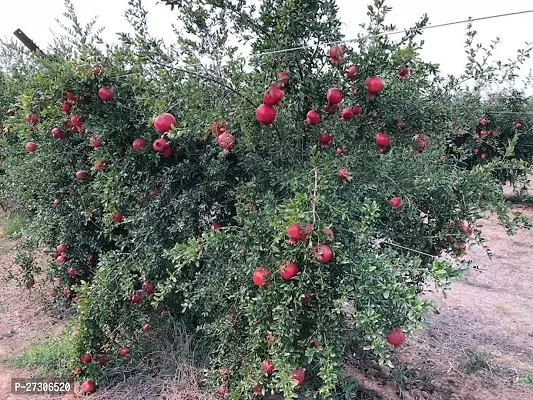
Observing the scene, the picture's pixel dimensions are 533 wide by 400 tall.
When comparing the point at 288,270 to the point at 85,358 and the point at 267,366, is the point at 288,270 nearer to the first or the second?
the point at 267,366

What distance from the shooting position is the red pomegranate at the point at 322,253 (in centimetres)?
178

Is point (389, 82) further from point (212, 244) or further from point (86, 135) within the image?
point (86, 135)

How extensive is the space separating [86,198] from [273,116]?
5.90 feet

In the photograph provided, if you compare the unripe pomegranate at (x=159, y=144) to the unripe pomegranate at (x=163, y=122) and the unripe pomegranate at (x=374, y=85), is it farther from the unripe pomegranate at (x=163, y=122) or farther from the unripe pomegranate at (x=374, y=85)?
the unripe pomegranate at (x=374, y=85)

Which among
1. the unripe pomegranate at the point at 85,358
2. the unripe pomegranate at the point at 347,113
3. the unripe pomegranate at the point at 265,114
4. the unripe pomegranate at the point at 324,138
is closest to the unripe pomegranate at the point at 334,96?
the unripe pomegranate at the point at 347,113

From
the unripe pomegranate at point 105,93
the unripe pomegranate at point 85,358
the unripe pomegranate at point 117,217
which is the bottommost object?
the unripe pomegranate at point 85,358

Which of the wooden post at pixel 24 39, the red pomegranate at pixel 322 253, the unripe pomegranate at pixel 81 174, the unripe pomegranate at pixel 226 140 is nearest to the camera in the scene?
the red pomegranate at pixel 322 253

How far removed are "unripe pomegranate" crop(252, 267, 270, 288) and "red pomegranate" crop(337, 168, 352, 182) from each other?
21.9 inches

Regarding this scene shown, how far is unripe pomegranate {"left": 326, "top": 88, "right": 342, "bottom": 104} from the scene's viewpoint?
2.23 meters

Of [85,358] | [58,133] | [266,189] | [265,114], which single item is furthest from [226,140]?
[85,358]

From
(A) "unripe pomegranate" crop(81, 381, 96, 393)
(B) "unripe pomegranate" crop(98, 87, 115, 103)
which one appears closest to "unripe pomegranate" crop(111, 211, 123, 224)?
(B) "unripe pomegranate" crop(98, 87, 115, 103)

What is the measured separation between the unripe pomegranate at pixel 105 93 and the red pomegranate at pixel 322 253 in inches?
55.6

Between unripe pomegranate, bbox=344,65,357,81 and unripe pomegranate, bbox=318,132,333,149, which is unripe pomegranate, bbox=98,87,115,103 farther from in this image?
unripe pomegranate, bbox=344,65,357,81

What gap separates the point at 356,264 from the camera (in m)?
1.89
